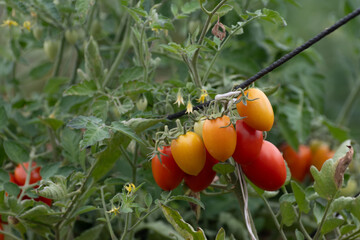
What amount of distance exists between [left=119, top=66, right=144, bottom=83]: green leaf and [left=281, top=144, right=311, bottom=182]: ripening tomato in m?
0.60

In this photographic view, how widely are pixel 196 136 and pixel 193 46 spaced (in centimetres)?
A: 14

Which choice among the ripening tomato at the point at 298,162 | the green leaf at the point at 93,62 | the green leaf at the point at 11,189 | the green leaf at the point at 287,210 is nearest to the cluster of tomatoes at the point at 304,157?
the ripening tomato at the point at 298,162

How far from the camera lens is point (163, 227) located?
3.53ft

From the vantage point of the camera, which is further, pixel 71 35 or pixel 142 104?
pixel 71 35

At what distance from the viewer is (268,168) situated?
0.71m

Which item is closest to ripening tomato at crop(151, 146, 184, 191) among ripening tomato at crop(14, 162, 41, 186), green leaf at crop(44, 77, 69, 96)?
ripening tomato at crop(14, 162, 41, 186)

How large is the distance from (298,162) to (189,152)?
0.72m

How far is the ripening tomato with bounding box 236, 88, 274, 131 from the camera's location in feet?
2.15

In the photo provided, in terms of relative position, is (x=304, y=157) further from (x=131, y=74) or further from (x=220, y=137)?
(x=220, y=137)

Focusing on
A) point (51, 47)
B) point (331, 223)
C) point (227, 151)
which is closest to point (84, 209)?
point (227, 151)

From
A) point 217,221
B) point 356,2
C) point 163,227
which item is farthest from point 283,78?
point 163,227

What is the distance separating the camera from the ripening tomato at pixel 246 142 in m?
0.68

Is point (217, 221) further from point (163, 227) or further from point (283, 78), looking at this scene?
point (283, 78)

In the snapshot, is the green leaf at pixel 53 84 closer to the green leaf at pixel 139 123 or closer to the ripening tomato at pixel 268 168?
the green leaf at pixel 139 123
